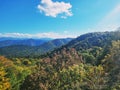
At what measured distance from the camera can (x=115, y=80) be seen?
59656 mm

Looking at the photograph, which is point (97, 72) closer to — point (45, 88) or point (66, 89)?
point (66, 89)

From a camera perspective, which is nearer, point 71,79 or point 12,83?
point 71,79

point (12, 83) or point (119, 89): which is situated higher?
point (119, 89)

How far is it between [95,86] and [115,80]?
6.77 metres

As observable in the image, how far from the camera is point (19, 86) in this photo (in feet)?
254

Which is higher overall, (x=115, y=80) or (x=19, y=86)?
(x=115, y=80)

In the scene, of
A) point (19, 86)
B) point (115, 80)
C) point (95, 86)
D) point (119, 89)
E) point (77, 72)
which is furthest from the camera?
point (19, 86)

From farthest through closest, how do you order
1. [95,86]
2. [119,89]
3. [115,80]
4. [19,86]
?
1. [19,86]
2. [115,80]
3. [95,86]
4. [119,89]

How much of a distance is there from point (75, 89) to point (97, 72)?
6.49 meters

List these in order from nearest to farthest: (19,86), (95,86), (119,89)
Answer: (119,89) < (95,86) < (19,86)

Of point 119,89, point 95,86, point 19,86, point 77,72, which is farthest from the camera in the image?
point 19,86

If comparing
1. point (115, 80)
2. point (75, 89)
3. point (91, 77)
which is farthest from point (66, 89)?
point (115, 80)

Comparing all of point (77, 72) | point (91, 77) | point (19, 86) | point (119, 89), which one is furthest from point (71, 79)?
point (19, 86)

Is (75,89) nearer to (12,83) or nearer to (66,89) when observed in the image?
(66,89)
